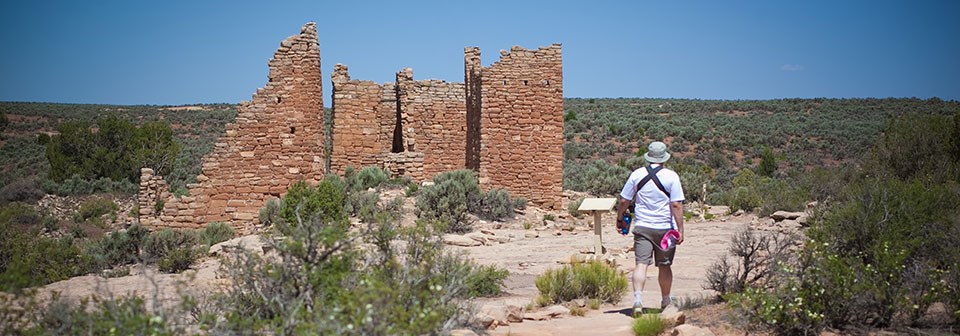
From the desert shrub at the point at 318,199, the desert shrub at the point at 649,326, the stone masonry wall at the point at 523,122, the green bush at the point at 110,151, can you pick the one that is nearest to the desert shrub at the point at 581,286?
the desert shrub at the point at 649,326

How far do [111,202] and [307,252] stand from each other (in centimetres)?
2054

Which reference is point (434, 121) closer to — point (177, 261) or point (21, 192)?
point (177, 261)

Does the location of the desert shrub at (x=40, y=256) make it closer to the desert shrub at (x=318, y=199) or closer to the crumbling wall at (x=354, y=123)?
the desert shrub at (x=318, y=199)

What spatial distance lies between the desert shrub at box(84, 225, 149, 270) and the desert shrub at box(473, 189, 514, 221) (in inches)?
264

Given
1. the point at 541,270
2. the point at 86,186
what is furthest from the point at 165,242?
the point at 86,186

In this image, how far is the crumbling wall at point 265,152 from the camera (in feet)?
49.2

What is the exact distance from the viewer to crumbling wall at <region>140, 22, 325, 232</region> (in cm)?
1499

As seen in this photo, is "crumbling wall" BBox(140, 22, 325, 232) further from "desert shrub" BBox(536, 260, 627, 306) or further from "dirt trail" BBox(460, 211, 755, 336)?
"desert shrub" BBox(536, 260, 627, 306)

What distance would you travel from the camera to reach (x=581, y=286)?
9109 mm

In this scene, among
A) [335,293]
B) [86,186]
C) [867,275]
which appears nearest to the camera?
[335,293]

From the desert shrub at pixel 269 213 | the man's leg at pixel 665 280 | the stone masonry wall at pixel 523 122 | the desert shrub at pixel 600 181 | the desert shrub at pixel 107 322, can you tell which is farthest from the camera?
the desert shrub at pixel 600 181

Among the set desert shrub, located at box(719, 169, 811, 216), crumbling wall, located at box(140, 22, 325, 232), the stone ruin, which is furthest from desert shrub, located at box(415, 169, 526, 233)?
desert shrub, located at box(719, 169, 811, 216)

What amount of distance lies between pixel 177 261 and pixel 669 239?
7.86 metres

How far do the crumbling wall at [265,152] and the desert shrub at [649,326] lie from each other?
9819 mm
